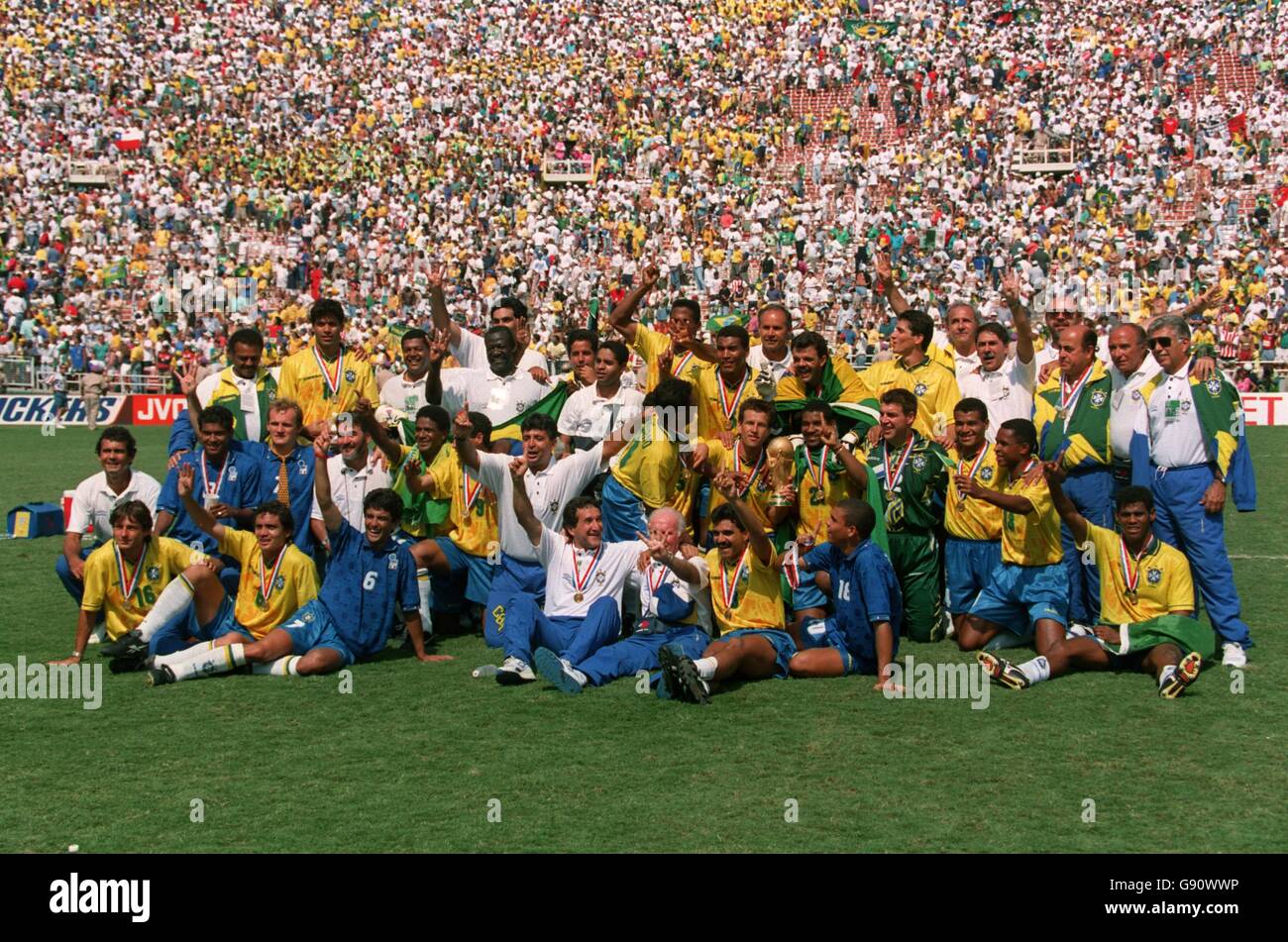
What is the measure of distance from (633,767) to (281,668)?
9.27ft

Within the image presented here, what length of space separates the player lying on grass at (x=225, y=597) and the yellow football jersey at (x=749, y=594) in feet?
8.12

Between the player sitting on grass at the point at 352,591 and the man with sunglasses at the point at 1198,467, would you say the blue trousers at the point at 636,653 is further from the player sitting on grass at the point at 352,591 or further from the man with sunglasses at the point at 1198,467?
the man with sunglasses at the point at 1198,467

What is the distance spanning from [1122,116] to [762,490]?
29598 millimetres

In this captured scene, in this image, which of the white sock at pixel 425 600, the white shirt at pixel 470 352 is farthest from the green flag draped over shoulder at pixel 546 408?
the white sock at pixel 425 600

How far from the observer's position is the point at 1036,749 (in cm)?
668

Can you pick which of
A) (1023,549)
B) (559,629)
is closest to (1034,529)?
(1023,549)

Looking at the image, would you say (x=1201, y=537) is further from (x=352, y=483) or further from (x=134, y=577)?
(x=134, y=577)

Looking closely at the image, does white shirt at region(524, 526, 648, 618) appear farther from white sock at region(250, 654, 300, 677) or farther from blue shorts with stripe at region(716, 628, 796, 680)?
white sock at region(250, 654, 300, 677)

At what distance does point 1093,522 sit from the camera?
9086mm

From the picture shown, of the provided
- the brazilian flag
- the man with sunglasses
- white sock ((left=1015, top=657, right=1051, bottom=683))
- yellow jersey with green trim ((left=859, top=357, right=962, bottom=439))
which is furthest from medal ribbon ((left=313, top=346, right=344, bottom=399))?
the brazilian flag

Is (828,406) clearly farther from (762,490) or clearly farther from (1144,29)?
(1144,29)

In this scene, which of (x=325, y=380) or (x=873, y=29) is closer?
(x=325, y=380)

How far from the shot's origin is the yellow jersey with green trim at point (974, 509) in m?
8.85

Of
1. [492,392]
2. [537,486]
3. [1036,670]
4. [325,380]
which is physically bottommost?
[1036,670]
